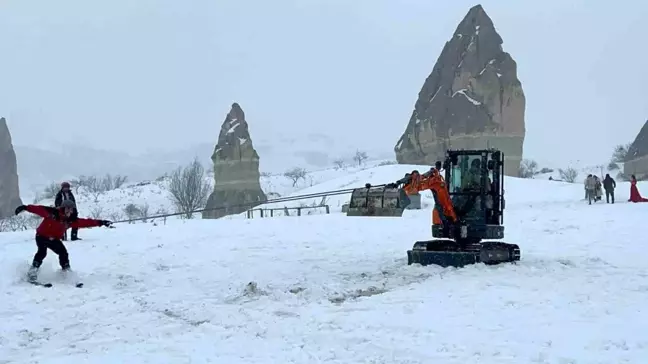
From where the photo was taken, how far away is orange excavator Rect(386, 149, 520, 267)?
13227 mm

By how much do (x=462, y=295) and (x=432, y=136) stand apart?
57.6 m

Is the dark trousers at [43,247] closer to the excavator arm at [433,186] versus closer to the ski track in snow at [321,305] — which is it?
the ski track in snow at [321,305]

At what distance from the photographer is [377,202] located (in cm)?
1323

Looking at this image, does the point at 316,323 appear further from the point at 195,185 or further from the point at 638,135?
the point at 638,135

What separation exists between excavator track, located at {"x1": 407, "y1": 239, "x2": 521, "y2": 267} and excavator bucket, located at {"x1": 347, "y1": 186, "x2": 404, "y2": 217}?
45.6 inches

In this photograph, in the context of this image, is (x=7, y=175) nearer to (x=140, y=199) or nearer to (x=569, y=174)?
(x=140, y=199)

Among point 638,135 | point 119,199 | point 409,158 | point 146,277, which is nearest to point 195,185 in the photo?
point 409,158

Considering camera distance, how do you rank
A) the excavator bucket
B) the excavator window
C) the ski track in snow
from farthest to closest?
the excavator window
the excavator bucket
the ski track in snow

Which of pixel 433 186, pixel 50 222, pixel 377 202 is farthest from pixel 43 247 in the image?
pixel 433 186

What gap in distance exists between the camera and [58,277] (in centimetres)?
1306

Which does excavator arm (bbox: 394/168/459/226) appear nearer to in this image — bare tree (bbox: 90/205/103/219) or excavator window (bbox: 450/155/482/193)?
excavator window (bbox: 450/155/482/193)

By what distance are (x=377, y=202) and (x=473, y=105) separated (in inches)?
2068

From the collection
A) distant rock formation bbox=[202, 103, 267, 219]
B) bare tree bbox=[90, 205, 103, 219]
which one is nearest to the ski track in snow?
distant rock formation bbox=[202, 103, 267, 219]

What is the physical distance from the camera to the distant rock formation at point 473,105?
63031 mm
